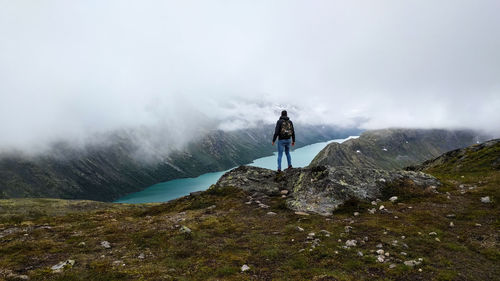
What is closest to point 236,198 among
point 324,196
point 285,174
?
point 285,174

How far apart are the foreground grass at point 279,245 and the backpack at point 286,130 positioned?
24.7 feet

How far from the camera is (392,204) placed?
19.3 meters

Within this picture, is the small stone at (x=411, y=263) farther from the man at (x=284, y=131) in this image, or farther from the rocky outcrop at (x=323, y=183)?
the man at (x=284, y=131)

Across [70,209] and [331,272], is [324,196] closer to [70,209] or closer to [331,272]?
[331,272]

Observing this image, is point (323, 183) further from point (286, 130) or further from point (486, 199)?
point (486, 199)

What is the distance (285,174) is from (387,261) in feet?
53.3

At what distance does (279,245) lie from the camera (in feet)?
42.8

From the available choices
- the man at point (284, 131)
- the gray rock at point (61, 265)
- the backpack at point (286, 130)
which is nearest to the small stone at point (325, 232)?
the man at point (284, 131)

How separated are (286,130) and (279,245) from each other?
46.5ft

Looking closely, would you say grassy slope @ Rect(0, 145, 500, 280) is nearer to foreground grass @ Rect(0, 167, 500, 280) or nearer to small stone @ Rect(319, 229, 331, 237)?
foreground grass @ Rect(0, 167, 500, 280)

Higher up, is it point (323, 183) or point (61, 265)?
point (323, 183)

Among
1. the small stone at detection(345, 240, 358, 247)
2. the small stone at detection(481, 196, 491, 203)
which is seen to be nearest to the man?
the small stone at detection(345, 240, 358, 247)

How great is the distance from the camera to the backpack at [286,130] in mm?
25359

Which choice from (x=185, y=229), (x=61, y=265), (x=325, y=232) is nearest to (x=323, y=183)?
(x=325, y=232)
